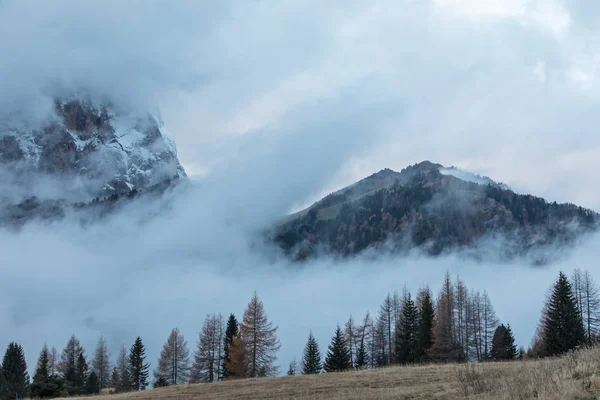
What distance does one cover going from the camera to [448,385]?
21.8m

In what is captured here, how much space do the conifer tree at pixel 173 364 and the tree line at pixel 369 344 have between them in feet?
0.47

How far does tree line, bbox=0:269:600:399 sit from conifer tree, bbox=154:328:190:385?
14 centimetres

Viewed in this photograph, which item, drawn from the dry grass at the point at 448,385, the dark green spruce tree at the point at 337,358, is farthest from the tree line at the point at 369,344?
the dry grass at the point at 448,385

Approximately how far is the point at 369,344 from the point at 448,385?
2294 inches

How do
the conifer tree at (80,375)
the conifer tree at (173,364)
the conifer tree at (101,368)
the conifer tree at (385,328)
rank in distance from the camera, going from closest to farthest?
the conifer tree at (385,328), the conifer tree at (80,375), the conifer tree at (173,364), the conifer tree at (101,368)

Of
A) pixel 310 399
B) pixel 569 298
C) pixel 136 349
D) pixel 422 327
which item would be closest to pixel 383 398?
pixel 310 399

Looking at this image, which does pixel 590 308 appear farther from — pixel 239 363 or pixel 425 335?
pixel 239 363

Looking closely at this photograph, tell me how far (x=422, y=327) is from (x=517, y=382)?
161ft

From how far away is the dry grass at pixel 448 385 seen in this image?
12859 millimetres

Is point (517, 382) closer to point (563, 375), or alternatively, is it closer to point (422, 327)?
point (563, 375)

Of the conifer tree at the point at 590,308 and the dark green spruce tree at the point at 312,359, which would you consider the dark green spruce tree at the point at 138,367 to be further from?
the conifer tree at the point at 590,308

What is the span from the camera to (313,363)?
245ft

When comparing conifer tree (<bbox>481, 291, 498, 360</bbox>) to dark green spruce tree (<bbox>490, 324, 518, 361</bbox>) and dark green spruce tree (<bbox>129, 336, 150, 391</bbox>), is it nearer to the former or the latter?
dark green spruce tree (<bbox>490, 324, 518, 361</bbox>)

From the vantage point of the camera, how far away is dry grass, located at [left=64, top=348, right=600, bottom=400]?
42.2 feet
